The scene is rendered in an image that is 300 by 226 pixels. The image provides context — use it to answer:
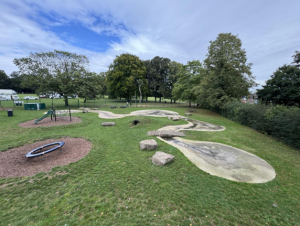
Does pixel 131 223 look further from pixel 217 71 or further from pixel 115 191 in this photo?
pixel 217 71

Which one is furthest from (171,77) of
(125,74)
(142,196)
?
(142,196)

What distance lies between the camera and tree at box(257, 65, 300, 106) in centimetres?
1773

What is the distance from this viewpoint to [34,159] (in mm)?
5191

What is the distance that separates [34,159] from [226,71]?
19.4m

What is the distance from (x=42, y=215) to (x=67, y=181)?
44.8 inches

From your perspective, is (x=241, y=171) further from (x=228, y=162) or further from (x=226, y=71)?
(x=226, y=71)

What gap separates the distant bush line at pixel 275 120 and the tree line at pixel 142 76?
4177 millimetres

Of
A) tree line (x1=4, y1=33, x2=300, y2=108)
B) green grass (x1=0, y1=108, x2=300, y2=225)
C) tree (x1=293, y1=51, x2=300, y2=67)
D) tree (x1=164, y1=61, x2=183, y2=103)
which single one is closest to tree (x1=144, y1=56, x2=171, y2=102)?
tree (x1=164, y1=61, x2=183, y2=103)

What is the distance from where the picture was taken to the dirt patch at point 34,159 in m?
4.35

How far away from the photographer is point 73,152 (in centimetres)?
583

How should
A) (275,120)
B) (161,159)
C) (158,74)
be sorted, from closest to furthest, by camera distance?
(161,159) → (275,120) → (158,74)

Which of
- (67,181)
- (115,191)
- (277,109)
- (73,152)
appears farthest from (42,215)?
(277,109)

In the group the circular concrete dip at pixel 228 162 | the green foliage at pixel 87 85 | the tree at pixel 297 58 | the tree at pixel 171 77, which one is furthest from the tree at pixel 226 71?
the green foliage at pixel 87 85

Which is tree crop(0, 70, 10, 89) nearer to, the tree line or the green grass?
the tree line
